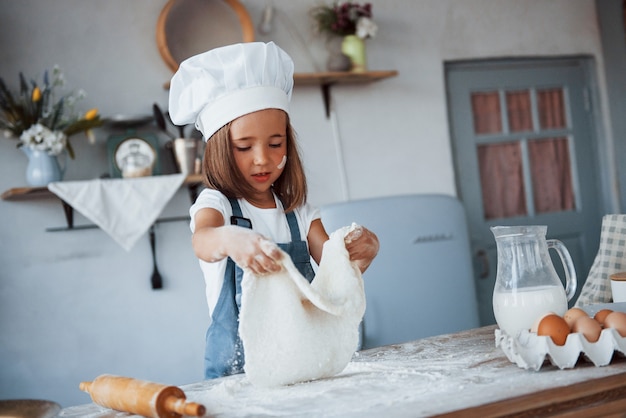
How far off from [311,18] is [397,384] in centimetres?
232

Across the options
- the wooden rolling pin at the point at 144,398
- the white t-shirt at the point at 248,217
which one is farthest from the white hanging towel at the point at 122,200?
the wooden rolling pin at the point at 144,398

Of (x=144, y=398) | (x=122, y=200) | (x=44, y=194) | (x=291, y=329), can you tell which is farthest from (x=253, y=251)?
(x=44, y=194)

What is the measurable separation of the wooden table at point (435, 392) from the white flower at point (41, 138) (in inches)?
61.2

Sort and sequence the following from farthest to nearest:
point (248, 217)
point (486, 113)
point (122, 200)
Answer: point (486, 113) → point (122, 200) → point (248, 217)

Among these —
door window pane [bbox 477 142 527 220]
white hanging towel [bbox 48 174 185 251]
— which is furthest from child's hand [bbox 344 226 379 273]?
door window pane [bbox 477 142 527 220]

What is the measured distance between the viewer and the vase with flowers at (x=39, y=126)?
99.0 inches

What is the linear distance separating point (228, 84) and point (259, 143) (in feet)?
0.41

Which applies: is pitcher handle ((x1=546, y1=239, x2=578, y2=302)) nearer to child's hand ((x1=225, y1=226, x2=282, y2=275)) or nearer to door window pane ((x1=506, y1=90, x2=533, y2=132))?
child's hand ((x1=225, y1=226, x2=282, y2=275))

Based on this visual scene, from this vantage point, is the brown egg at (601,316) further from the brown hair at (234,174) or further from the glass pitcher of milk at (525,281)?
the brown hair at (234,174)

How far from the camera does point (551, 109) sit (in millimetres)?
3672

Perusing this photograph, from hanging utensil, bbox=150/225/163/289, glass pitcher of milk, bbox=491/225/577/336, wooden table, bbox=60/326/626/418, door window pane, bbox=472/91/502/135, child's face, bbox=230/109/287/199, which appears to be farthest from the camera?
door window pane, bbox=472/91/502/135

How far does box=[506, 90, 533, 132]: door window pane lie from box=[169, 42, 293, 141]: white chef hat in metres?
2.40

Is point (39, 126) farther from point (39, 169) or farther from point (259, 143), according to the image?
point (259, 143)

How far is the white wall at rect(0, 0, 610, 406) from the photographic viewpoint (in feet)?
8.71
